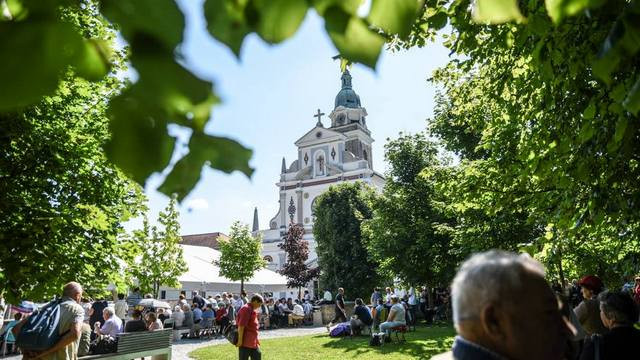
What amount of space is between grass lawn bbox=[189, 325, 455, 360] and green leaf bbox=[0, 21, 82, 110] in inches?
453

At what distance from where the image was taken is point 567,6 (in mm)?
1253

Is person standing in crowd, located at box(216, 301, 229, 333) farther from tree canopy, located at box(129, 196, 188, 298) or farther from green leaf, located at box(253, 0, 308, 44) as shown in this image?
green leaf, located at box(253, 0, 308, 44)

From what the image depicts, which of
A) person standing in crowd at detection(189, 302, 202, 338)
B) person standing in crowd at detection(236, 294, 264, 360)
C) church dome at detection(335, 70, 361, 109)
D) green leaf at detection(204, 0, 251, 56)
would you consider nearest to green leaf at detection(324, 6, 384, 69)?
green leaf at detection(204, 0, 251, 56)

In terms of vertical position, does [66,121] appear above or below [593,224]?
above

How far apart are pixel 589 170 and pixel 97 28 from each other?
306 inches

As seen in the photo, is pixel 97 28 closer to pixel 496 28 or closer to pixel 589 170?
pixel 496 28

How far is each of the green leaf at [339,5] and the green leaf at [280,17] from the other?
0.05 m

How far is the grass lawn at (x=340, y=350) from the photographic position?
39.1 ft

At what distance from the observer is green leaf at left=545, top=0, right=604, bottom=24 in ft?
3.91

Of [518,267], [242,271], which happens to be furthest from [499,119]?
A: [242,271]

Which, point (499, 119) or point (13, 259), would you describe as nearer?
point (13, 259)

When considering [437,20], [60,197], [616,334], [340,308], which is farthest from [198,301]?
A: [437,20]

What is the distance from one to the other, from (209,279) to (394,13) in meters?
23.2

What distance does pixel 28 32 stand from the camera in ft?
2.57
